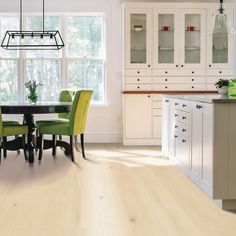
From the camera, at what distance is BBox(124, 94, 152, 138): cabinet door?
7035 millimetres

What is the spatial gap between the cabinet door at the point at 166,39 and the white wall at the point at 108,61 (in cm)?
71

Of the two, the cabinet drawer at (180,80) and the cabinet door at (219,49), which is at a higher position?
the cabinet door at (219,49)

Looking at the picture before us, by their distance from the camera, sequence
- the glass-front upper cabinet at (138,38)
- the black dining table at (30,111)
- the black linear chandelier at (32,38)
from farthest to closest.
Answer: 1. the glass-front upper cabinet at (138,38)
2. the black linear chandelier at (32,38)
3. the black dining table at (30,111)

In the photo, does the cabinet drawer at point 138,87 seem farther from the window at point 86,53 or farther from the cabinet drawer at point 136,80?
the window at point 86,53

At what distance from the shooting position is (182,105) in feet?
14.9

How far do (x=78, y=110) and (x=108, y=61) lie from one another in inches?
88.0

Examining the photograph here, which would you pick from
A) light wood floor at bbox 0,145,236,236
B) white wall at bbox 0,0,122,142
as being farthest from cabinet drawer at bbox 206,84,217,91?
light wood floor at bbox 0,145,236,236

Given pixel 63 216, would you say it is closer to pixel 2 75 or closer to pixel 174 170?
pixel 174 170

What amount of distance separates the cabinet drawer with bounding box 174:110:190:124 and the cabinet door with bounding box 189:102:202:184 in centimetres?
21

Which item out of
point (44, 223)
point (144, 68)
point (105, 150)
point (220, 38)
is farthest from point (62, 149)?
point (44, 223)

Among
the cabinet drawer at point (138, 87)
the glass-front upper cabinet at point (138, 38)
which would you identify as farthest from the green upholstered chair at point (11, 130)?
the glass-front upper cabinet at point (138, 38)

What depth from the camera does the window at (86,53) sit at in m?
7.52

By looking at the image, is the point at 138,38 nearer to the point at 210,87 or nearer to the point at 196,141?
the point at 210,87

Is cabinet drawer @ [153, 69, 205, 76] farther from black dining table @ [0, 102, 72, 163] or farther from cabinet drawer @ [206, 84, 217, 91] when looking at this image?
black dining table @ [0, 102, 72, 163]
